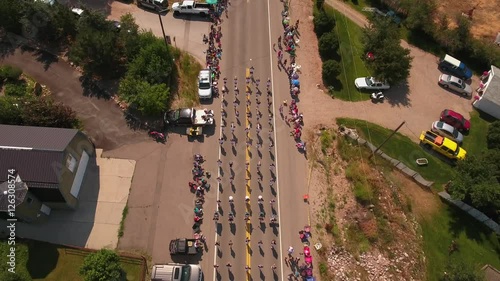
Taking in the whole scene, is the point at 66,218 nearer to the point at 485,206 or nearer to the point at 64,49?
the point at 64,49

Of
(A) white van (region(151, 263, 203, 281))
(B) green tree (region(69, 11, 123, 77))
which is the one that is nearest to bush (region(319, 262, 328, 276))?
(A) white van (region(151, 263, 203, 281))

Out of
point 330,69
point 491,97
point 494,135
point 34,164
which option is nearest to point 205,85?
point 330,69

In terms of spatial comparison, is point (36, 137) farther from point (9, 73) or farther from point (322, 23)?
point (322, 23)

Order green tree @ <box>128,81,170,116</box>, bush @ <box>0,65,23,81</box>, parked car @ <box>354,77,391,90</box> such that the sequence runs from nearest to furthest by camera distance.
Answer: green tree @ <box>128,81,170,116</box>, bush @ <box>0,65,23,81</box>, parked car @ <box>354,77,391,90</box>

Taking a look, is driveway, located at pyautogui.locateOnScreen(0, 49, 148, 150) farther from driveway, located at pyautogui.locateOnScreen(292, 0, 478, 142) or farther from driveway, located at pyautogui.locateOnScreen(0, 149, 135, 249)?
driveway, located at pyautogui.locateOnScreen(292, 0, 478, 142)

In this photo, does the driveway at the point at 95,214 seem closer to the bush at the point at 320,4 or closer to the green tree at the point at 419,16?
the bush at the point at 320,4

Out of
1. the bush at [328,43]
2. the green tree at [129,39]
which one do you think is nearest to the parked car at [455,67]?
the bush at [328,43]

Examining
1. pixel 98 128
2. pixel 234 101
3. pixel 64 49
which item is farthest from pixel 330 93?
pixel 64 49
